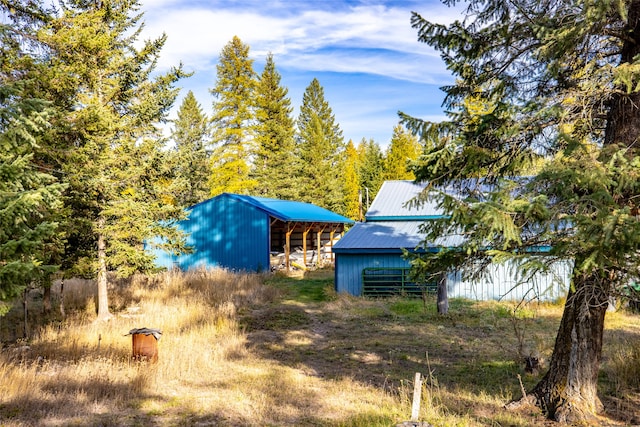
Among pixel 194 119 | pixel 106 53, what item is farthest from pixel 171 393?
pixel 194 119

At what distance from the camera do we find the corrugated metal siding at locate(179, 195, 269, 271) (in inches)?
1034

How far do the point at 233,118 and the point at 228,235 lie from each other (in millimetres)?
14773

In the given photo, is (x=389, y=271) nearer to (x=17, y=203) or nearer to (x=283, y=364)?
(x=283, y=364)

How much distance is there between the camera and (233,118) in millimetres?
38406

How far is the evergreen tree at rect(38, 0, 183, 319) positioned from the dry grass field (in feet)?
7.22

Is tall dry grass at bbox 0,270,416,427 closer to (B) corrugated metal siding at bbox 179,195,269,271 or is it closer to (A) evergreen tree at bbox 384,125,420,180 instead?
(B) corrugated metal siding at bbox 179,195,269,271

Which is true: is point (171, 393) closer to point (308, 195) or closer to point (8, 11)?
point (8, 11)

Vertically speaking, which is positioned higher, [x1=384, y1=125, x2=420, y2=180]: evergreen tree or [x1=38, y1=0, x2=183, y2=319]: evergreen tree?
[x1=384, y1=125, x2=420, y2=180]: evergreen tree

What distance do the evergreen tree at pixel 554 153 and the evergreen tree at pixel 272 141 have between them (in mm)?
33255

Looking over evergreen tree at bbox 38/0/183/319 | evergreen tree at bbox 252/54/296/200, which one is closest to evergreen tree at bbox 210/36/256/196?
evergreen tree at bbox 252/54/296/200

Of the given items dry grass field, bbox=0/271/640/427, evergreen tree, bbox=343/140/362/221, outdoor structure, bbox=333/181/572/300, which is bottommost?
dry grass field, bbox=0/271/640/427

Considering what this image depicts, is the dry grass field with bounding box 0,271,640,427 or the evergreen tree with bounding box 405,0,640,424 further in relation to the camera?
the dry grass field with bounding box 0,271,640,427

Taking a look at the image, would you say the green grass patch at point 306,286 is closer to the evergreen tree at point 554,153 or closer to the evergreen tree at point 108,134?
the evergreen tree at point 108,134

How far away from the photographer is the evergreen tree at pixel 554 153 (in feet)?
15.5
